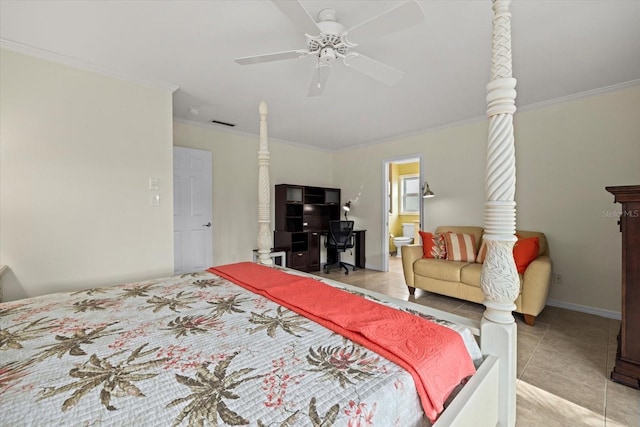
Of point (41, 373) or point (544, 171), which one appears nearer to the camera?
point (41, 373)

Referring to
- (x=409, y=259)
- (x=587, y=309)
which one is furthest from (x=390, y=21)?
(x=587, y=309)

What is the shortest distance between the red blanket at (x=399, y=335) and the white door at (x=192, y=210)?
2.80 m

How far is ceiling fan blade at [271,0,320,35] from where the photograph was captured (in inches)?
55.8

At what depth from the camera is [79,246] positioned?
2395 mm

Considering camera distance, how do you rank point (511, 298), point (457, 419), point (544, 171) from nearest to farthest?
1. point (457, 419)
2. point (511, 298)
3. point (544, 171)

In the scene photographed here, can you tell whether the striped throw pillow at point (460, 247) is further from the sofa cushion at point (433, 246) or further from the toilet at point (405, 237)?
the toilet at point (405, 237)

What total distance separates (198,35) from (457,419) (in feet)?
8.54

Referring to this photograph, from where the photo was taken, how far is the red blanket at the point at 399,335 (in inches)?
33.4

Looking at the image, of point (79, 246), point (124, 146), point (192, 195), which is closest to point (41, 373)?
point (79, 246)

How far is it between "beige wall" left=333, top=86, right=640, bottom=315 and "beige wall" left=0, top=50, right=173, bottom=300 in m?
3.88

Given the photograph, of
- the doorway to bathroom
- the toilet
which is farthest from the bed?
the doorway to bathroom

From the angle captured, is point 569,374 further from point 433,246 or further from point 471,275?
point 433,246

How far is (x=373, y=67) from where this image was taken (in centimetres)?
205

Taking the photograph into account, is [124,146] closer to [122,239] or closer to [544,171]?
[122,239]
